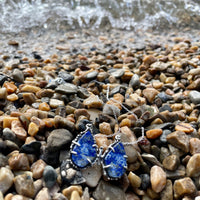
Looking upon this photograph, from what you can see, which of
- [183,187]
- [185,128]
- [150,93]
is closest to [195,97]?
[150,93]

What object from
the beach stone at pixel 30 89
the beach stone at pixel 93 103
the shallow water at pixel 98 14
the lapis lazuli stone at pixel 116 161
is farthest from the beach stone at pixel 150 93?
the shallow water at pixel 98 14

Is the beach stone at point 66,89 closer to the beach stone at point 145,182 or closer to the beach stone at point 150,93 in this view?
the beach stone at point 150,93

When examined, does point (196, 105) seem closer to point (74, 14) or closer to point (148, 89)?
point (148, 89)

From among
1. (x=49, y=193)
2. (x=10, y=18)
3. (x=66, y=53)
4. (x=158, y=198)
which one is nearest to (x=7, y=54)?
(x=66, y=53)

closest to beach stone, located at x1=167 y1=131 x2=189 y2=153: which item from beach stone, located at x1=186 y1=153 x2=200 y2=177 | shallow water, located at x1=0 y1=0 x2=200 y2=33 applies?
beach stone, located at x1=186 y1=153 x2=200 y2=177

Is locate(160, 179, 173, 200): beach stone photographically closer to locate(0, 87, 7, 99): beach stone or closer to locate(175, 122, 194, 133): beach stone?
locate(175, 122, 194, 133): beach stone

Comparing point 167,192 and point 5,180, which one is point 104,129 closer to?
point 167,192

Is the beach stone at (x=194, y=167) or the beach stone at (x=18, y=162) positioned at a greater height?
the beach stone at (x=18, y=162)
